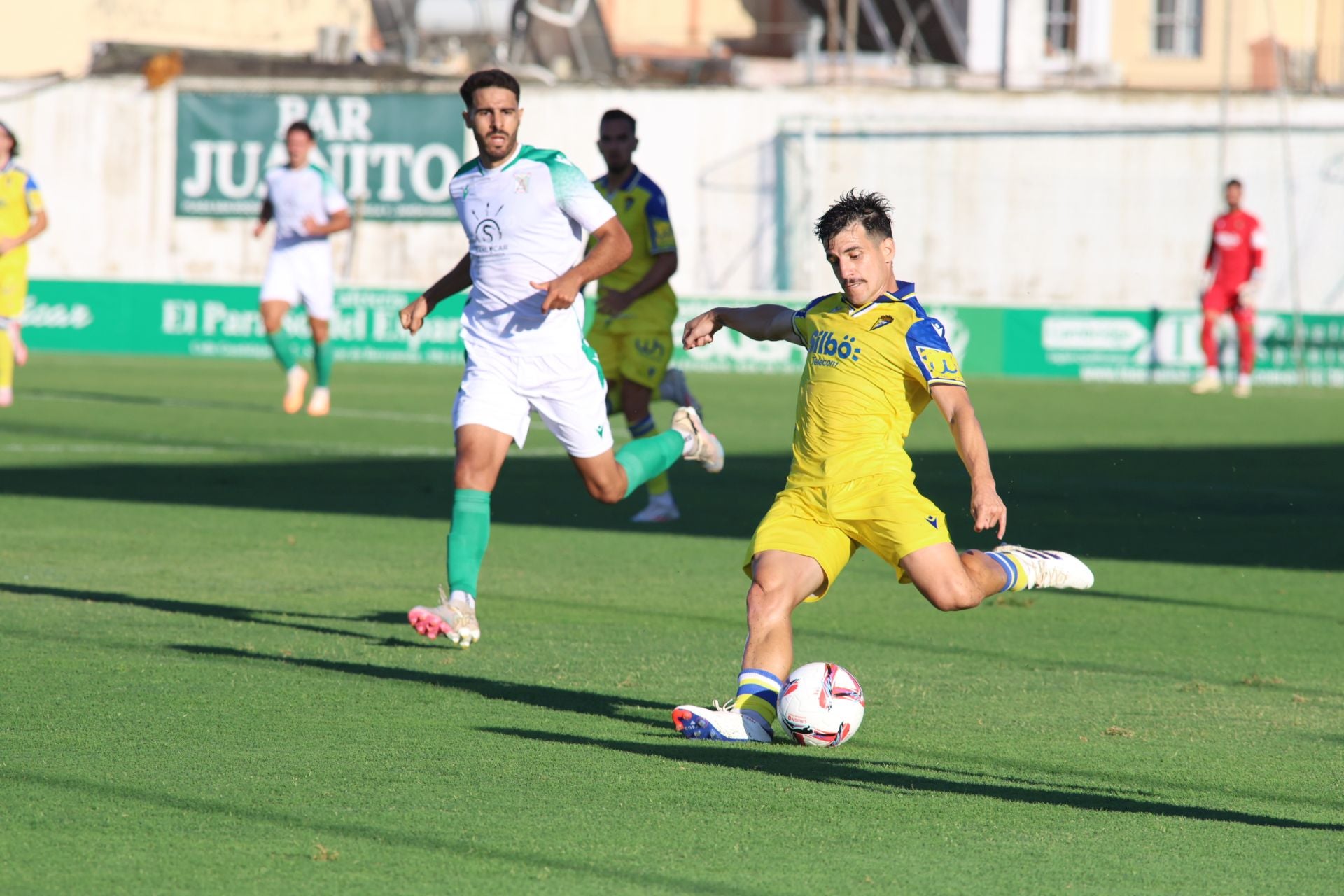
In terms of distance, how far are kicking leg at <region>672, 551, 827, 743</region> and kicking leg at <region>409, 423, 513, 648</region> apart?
1.32m

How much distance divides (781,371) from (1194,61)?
72.6ft

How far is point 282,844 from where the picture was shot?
14.6 ft

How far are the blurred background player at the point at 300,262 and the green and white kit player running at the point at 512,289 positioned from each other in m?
9.88

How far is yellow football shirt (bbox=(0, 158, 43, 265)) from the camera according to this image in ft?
54.7

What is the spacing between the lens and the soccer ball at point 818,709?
5.67m

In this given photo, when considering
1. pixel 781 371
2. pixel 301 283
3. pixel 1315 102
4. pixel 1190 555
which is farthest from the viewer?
pixel 1315 102

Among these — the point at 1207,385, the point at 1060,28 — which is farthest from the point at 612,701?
the point at 1060,28

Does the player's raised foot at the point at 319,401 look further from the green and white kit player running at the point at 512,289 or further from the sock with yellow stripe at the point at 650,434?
the green and white kit player running at the point at 512,289

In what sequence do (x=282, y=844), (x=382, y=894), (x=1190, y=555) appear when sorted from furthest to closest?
(x=1190, y=555) < (x=282, y=844) < (x=382, y=894)

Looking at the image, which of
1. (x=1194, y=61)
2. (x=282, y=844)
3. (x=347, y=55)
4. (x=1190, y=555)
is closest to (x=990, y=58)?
(x=1194, y=61)

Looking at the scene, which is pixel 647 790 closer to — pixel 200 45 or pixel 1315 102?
pixel 1315 102

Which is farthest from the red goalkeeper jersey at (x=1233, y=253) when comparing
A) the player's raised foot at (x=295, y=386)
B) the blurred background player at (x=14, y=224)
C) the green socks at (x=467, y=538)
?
the green socks at (x=467, y=538)

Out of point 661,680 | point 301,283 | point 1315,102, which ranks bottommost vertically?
point 661,680

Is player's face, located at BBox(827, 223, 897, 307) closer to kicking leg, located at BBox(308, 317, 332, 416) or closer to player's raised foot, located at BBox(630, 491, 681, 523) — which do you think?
player's raised foot, located at BBox(630, 491, 681, 523)
